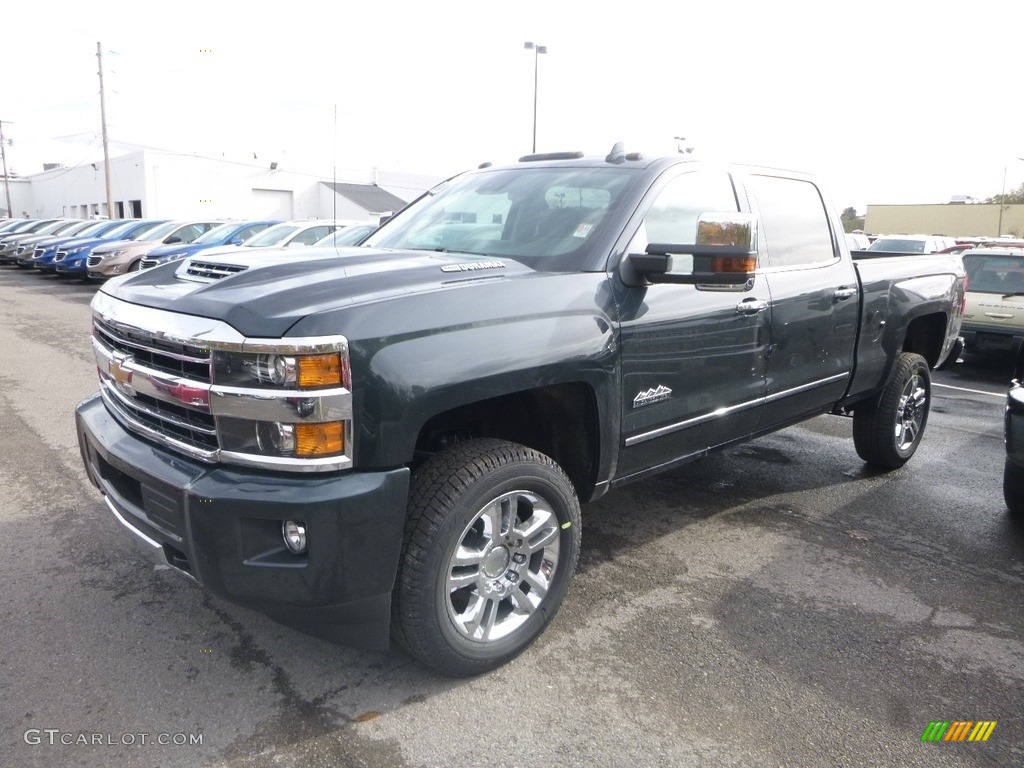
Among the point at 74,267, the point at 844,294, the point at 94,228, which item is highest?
the point at 844,294

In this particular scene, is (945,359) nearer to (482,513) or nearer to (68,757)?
(482,513)

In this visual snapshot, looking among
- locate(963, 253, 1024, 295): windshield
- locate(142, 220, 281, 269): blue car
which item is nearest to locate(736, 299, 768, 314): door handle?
locate(963, 253, 1024, 295): windshield

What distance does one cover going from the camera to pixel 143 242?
18.2 metres

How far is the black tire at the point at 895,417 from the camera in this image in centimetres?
535

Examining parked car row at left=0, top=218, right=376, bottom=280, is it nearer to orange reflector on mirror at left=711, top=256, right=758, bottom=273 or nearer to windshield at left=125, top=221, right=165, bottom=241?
windshield at left=125, top=221, right=165, bottom=241

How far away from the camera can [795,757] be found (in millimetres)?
2594

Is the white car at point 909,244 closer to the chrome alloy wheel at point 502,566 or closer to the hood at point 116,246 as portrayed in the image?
the hood at point 116,246

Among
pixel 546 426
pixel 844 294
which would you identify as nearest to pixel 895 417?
pixel 844 294

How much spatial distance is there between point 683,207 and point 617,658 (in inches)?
78.8

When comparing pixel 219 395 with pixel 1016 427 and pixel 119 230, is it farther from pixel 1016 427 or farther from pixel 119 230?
pixel 119 230

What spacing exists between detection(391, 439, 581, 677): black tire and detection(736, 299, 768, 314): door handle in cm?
132

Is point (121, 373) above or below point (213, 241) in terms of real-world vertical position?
above

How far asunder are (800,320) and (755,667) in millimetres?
1923

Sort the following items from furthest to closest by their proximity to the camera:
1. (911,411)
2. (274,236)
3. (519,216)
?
(274,236) < (911,411) < (519,216)
